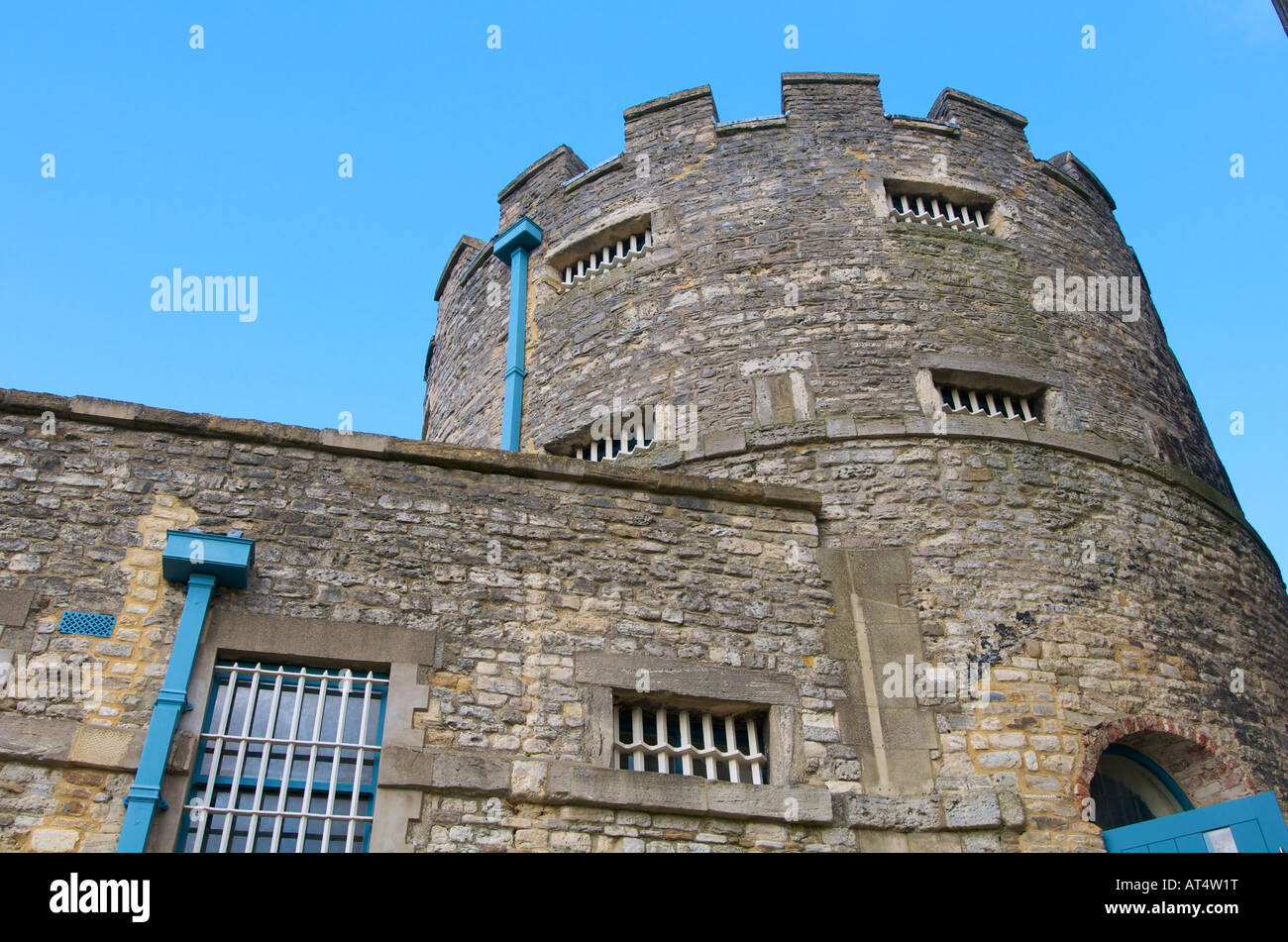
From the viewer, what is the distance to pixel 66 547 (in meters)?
6.31

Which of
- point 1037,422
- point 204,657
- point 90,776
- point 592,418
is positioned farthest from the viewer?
point 592,418

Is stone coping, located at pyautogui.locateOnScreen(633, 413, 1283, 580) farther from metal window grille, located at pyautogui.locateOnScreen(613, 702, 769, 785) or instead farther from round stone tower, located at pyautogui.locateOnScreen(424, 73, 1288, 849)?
metal window grille, located at pyautogui.locateOnScreen(613, 702, 769, 785)

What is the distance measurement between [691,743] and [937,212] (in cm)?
609

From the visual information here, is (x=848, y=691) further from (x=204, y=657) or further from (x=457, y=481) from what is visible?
(x=204, y=657)

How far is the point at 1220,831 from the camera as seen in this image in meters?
6.02

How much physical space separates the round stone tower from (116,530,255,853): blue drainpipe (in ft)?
10.0

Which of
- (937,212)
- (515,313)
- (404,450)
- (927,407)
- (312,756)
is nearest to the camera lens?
(312,756)

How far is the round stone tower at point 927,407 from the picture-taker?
698 centimetres

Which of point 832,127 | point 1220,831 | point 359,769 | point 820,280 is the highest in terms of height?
point 832,127

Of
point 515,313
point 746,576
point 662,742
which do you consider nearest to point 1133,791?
point 746,576

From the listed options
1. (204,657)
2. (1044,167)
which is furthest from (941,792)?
(1044,167)

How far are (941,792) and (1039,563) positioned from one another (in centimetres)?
194

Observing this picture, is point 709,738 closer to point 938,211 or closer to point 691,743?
point 691,743
